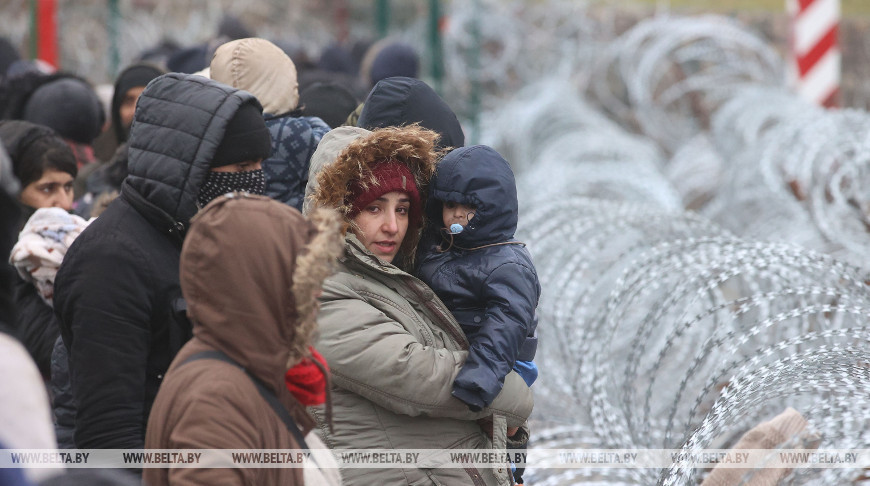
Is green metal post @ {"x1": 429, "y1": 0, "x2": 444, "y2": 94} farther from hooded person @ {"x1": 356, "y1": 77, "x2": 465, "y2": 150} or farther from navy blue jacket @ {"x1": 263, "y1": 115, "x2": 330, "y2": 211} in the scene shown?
hooded person @ {"x1": 356, "y1": 77, "x2": 465, "y2": 150}

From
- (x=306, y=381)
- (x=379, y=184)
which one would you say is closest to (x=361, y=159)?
(x=379, y=184)

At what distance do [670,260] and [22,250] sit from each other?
7.17 feet

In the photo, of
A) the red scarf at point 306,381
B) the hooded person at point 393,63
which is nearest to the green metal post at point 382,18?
the hooded person at point 393,63

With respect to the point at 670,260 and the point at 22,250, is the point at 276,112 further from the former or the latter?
the point at 670,260

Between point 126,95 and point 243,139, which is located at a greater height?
point 243,139

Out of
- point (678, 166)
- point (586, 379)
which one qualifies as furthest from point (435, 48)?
point (586, 379)

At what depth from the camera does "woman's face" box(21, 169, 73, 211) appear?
3.69m

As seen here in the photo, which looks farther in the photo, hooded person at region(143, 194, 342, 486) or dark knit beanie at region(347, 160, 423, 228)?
dark knit beanie at region(347, 160, 423, 228)

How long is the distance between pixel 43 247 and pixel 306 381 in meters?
1.32

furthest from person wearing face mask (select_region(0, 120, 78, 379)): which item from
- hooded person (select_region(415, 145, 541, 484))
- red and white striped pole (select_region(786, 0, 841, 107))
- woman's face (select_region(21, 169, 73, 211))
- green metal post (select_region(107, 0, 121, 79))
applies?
red and white striped pole (select_region(786, 0, 841, 107))

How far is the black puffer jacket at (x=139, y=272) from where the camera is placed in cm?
246

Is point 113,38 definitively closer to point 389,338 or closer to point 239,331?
point 389,338

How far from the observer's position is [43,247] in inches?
123

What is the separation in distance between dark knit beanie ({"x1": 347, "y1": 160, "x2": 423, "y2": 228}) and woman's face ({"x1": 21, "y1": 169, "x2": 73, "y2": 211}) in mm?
1370
